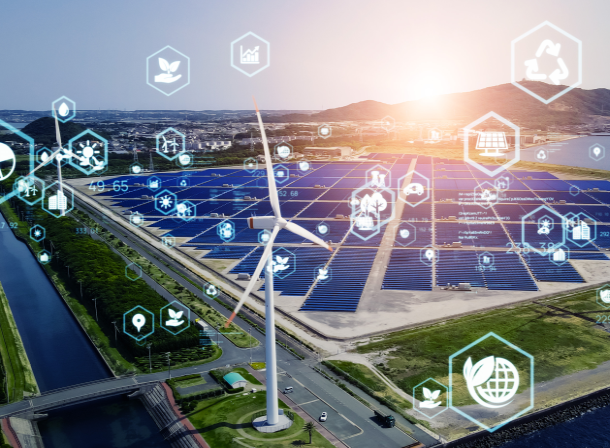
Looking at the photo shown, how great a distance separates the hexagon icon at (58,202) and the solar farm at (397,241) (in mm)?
4802

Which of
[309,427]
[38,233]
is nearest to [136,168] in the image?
[38,233]

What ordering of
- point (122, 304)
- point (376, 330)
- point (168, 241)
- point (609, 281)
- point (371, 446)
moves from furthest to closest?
1. point (168, 241)
2. point (609, 281)
3. point (122, 304)
4. point (376, 330)
5. point (371, 446)

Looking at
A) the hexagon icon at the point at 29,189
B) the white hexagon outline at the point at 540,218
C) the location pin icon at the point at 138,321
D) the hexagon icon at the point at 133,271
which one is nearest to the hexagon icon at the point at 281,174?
the hexagon icon at the point at 29,189

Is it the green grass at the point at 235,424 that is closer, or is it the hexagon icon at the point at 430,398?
the green grass at the point at 235,424

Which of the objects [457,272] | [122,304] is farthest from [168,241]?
[457,272]

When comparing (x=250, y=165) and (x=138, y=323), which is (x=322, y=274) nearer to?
(x=138, y=323)

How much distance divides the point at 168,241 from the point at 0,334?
119 feet

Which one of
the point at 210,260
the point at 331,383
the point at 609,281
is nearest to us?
the point at 331,383

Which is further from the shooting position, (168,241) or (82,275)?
(168,241)

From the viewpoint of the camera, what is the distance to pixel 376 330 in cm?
5903

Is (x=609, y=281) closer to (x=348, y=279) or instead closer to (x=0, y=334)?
(x=348, y=279)

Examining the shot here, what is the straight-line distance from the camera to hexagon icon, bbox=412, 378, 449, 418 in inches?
1740

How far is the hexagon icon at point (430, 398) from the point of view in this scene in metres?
44.2

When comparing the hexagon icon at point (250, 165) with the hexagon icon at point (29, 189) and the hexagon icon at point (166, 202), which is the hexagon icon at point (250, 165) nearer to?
the hexagon icon at point (166, 202)
